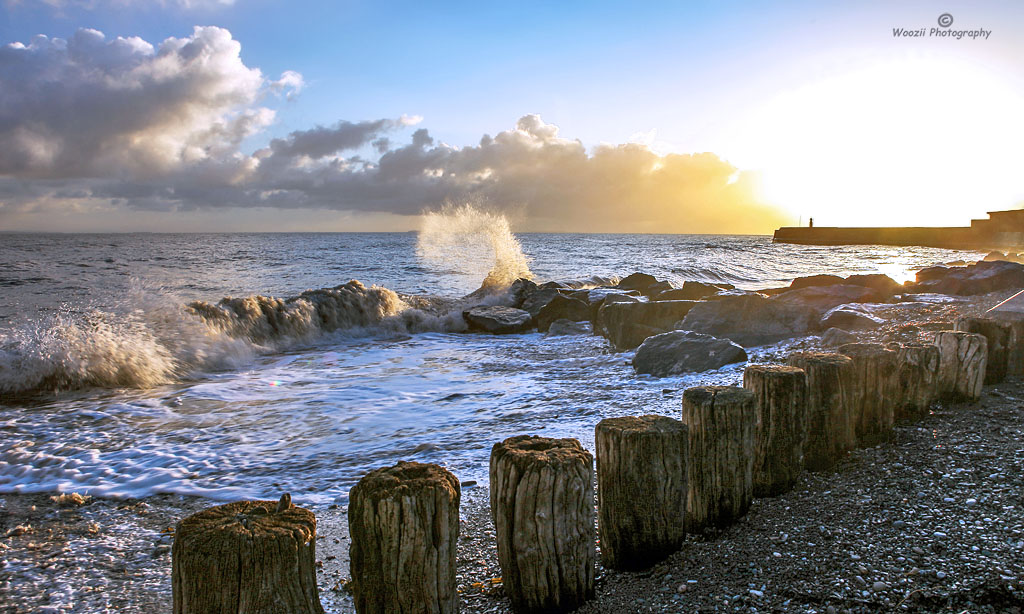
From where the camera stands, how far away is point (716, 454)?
2.60 metres

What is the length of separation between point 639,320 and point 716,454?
20.2 ft

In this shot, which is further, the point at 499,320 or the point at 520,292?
the point at 520,292

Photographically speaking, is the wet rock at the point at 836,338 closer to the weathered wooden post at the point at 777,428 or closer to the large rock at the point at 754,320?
the large rock at the point at 754,320

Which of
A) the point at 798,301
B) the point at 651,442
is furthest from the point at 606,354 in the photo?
the point at 651,442

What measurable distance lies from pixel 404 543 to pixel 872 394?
118 inches

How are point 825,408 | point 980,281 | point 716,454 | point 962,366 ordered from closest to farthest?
point 716,454, point 825,408, point 962,366, point 980,281

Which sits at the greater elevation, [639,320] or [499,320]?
[639,320]

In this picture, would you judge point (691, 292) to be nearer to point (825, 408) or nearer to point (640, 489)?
point (825, 408)

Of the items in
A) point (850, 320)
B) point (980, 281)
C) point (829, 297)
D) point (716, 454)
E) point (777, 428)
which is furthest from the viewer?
point (980, 281)

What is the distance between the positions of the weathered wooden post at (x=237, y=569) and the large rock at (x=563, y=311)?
379 inches

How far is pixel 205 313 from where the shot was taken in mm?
10211

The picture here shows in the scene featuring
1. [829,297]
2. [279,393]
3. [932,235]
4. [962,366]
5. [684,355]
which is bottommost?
[279,393]

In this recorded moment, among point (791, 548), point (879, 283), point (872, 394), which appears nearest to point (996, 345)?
point (872, 394)

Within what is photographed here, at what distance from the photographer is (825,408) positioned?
3.18 m
